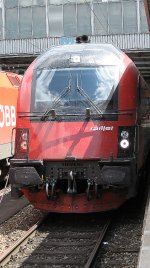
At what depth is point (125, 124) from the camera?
26.4 feet

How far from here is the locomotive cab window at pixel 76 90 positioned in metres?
8.25

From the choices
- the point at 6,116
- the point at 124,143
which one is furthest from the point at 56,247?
the point at 6,116

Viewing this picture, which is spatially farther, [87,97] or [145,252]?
[87,97]

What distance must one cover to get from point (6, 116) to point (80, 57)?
15.0 feet

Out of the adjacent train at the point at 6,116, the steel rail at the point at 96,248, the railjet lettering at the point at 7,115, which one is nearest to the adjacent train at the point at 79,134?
the steel rail at the point at 96,248

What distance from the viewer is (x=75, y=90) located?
8430mm

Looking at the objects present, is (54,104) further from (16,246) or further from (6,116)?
(6,116)

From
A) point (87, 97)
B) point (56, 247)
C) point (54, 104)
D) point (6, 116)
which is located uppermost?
point (87, 97)

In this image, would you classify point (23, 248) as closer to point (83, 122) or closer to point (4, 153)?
point (83, 122)

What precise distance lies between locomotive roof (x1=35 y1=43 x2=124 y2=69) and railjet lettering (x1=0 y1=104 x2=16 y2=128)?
368 centimetres

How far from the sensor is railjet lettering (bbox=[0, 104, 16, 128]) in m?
12.3

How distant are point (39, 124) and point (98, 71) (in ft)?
4.61

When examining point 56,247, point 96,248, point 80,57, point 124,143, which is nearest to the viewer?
point 96,248

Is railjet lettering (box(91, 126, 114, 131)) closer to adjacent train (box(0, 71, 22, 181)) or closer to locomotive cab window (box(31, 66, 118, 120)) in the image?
locomotive cab window (box(31, 66, 118, 120))
